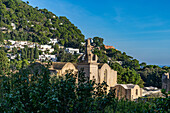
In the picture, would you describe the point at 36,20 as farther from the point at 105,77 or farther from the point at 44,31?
the point at 105,77

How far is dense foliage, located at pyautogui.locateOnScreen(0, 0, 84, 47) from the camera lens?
243 ft

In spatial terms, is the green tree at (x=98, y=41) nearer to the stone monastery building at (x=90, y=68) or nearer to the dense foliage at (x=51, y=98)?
the stone monastery building at (x=90, y=68)

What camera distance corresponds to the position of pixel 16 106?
155 inches

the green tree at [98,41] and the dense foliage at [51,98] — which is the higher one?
the green tree at [98,41]

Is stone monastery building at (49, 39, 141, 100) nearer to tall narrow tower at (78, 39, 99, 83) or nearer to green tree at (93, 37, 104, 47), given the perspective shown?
tall narrow tower at (78, 39, 99, 83)

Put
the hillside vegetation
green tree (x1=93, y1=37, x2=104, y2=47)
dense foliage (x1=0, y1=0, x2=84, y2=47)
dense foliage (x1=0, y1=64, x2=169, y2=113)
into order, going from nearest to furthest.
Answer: dense foliage (x1=0, y1=64, x2=169, y2=113) → the hillside vegetation → dense foliage (x1=0, y1=0, x2=84, y2=47) → green tree (x1=93, y1=37, x2=104, y2=47)

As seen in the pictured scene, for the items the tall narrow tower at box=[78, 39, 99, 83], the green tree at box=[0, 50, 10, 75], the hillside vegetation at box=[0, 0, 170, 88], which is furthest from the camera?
the hillside vegetation at box=[0, 0, 170, 88]

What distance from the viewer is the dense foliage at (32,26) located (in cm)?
7421

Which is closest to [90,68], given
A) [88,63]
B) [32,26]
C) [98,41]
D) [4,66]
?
[88,63]

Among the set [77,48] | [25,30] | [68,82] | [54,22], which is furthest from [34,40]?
[68,82]

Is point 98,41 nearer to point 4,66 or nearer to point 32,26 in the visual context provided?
point 32,26

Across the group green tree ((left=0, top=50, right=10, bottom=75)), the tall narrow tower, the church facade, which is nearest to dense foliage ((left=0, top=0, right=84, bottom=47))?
green tree ((left=0, top=50, right=10, bottom=75))

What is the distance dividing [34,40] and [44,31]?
41.7ft

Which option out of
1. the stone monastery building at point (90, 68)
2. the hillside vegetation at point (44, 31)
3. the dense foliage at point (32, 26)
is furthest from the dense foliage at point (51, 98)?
the dense foliage at point (32, 26)
